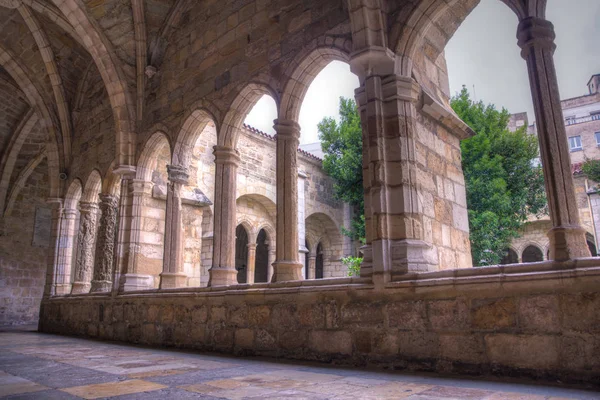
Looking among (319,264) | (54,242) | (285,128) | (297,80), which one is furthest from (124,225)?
(319,264)

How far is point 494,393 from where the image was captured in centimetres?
245

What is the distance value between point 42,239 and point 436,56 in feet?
38.4

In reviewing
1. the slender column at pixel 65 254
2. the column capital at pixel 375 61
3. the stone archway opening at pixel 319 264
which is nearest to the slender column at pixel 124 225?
the slender column at pixel 65 254

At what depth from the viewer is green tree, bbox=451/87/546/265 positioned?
10.3 metres

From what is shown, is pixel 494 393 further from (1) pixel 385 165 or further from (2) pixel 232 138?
(2) pixel 232 138

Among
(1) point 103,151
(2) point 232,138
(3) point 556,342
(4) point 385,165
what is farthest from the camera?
(1) point 103,151

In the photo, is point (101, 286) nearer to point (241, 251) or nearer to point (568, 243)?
point (568, 243)

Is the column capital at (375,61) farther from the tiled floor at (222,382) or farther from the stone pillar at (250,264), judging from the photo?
the stone pillar at (250,264)

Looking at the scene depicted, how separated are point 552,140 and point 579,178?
447 inches

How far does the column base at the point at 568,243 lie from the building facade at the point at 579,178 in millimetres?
1653

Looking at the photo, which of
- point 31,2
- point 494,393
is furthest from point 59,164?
point 494,393

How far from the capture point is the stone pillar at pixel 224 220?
18.0 feet

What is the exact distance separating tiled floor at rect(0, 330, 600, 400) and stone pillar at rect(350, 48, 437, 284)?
0.86 m

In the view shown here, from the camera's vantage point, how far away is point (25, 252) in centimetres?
1248
